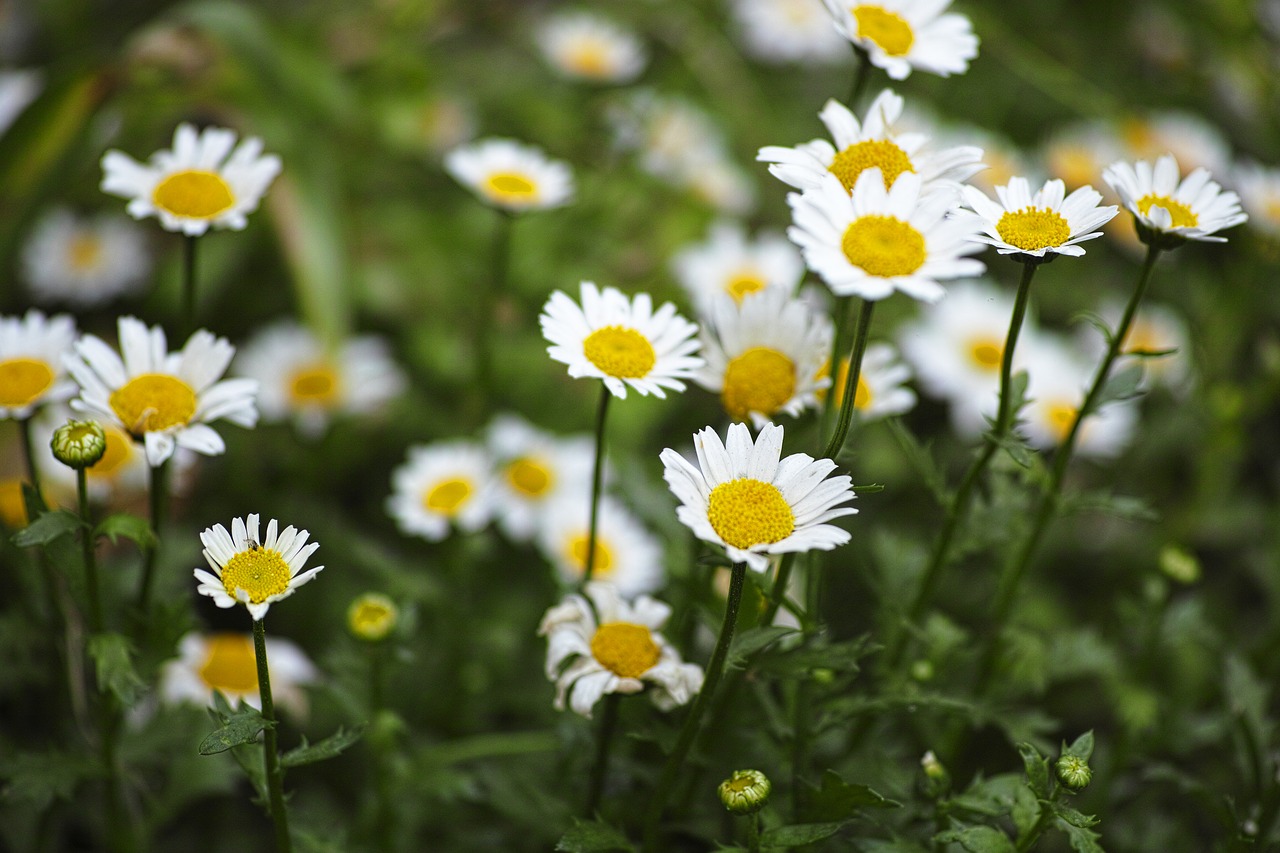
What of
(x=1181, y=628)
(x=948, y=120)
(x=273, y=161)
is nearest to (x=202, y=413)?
(x=273, y=161)

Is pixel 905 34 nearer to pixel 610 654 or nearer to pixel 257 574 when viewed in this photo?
pixel 610 654

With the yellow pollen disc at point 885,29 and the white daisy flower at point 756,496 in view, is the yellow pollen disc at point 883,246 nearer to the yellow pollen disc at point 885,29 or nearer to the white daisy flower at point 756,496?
the white daisy flower at point 756,496

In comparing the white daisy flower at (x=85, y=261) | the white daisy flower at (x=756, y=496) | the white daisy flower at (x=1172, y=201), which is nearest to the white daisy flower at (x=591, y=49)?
the white daisy flower at (x=85, y=261)

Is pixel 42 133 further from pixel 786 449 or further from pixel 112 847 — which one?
pixel 786 449

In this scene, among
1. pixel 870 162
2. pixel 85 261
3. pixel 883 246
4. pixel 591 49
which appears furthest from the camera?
pixel 591 49

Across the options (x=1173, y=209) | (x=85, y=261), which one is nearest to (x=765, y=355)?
(x=1173, y=209)
